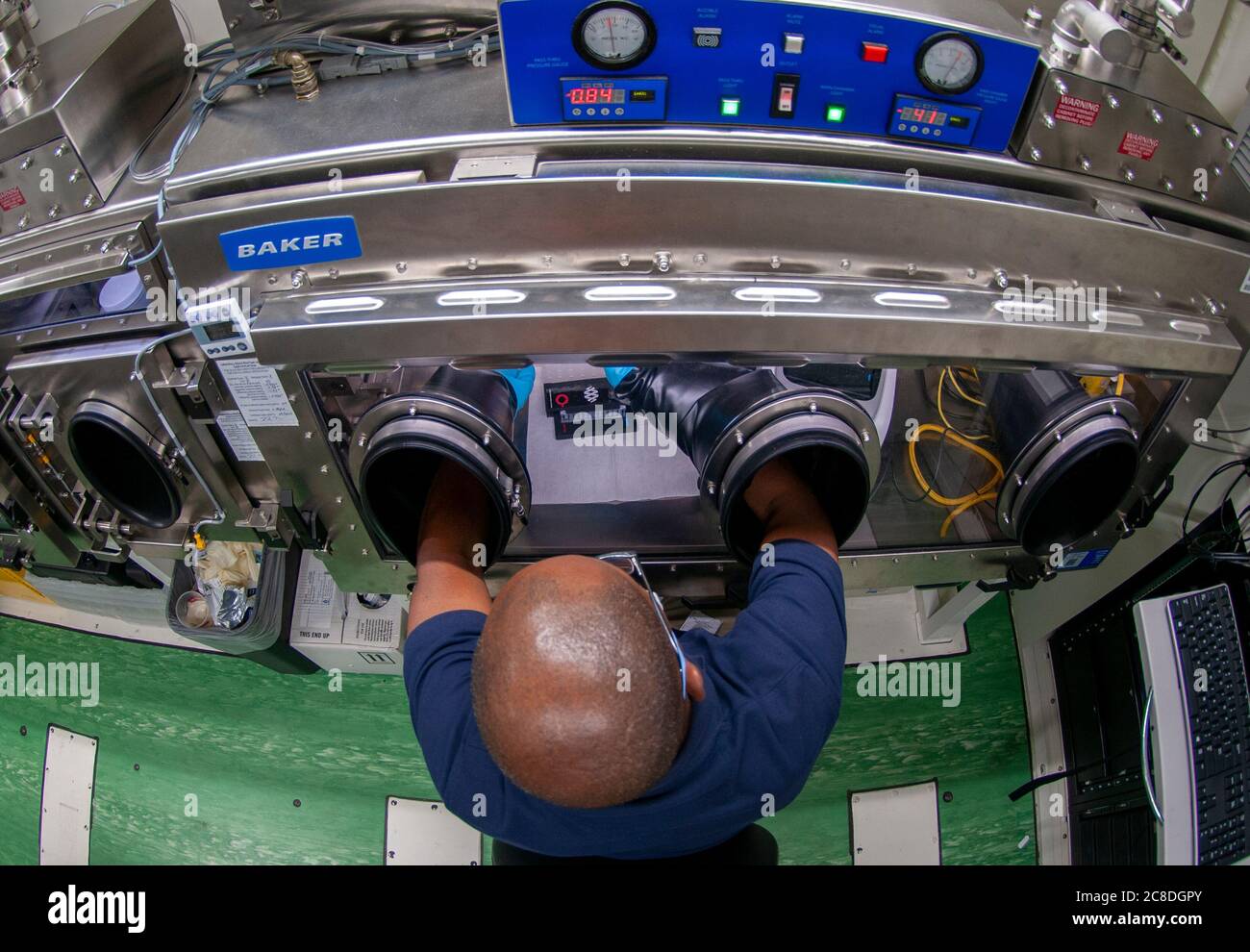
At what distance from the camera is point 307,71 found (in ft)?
5.05

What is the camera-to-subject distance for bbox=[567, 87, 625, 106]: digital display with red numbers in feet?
4.25

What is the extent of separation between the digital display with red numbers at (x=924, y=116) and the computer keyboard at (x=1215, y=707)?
1154 mm

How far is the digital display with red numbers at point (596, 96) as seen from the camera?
1295mm

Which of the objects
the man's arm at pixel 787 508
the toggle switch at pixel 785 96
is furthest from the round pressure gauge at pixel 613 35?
the man's arm at pixel 787 508

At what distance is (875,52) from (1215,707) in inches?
59.3

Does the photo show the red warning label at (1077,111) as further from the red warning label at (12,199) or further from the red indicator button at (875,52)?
the red warning label at (12,199)

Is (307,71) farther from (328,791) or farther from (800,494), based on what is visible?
(328,791)

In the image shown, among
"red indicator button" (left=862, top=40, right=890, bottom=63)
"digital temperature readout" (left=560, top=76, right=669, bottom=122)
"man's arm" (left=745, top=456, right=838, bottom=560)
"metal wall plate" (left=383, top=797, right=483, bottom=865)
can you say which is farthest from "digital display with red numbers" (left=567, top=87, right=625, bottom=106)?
"metal wall plate" (left=383, top=797, right=483, bottom=865)

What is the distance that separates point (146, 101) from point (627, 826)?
1640mm

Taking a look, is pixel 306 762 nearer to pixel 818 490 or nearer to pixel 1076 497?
pixel 818 490

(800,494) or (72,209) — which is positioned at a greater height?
(72,209)

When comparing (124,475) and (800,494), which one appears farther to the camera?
(124,475)

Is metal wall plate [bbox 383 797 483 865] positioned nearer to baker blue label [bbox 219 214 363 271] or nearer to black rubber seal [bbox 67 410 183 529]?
black rubber seal [bbox 67 410 183 529]
